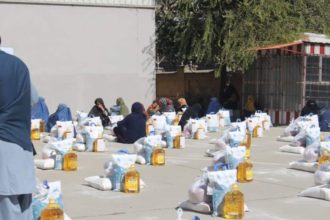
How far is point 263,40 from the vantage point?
24.2 meters

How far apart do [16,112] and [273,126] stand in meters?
17.9

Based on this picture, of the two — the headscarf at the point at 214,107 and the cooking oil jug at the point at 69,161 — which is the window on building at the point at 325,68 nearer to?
the headscarf at the point at 214,107

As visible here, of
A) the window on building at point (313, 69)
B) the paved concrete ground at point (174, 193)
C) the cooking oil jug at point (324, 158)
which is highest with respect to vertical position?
the window on building at point (313, 69)

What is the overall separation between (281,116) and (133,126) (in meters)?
8.14

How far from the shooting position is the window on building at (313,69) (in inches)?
856

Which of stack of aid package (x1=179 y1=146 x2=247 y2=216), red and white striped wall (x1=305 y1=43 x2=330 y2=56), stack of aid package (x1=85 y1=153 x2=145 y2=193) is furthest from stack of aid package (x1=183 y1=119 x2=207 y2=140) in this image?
stack of aid package (x1=179 y1=146 x2=247 y2=216)

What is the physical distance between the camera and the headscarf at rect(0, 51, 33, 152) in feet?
15.2

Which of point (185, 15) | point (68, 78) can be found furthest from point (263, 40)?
point (68, 78)

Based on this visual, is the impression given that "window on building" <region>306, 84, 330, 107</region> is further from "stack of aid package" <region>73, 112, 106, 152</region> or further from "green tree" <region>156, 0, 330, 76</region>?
"stack of aid package" <region>73, 112, 106, 152</region>

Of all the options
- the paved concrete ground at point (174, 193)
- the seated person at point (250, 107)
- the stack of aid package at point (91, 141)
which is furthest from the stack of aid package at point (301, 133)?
the seated person at point (250, 107)

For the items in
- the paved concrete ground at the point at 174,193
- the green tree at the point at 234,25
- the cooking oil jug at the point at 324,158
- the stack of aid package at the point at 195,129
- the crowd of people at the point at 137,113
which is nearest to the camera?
the paved concrete ground at the point at 174,193

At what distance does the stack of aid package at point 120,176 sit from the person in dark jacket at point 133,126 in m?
6.07

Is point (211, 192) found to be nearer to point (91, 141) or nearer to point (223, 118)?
point (91, 141)

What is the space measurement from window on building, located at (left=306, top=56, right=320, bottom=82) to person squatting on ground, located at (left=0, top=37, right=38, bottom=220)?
1784 centimetres
